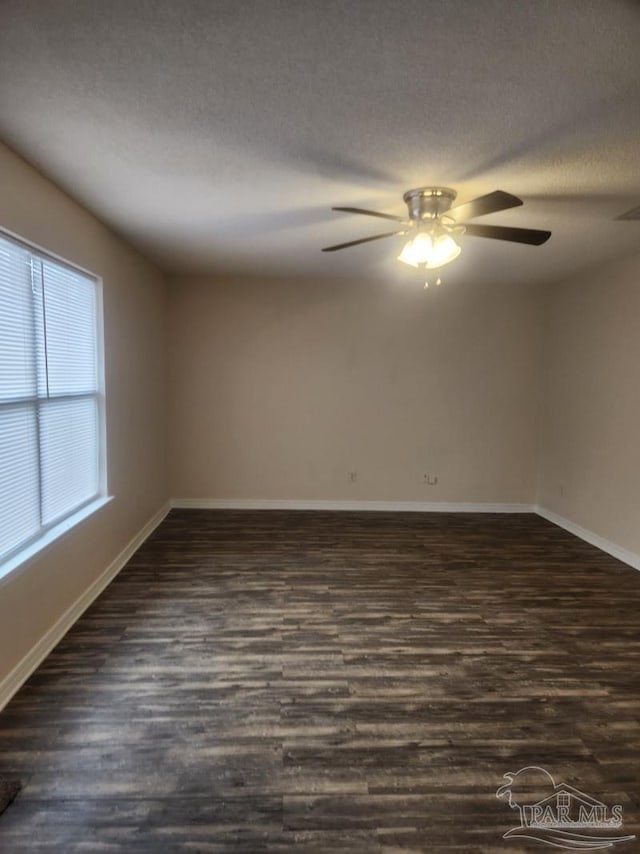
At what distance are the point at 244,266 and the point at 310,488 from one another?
2.41 meters

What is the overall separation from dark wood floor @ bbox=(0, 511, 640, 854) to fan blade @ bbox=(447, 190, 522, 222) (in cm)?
228

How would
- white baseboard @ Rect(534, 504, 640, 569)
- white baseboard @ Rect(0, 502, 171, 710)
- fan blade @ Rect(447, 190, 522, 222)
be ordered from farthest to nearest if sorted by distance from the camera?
white baseboard @ Rect(534, 504, 640, 569)
white baseboard @ Rect(0, 502, 171, 710)
fan blade @ Rect(447, 190, 522, 222)

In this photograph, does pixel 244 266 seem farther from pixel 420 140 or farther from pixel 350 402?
pixel 420 140

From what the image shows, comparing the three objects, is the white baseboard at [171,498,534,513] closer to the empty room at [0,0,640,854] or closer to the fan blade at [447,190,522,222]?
the empty room at [0,0,640,854]

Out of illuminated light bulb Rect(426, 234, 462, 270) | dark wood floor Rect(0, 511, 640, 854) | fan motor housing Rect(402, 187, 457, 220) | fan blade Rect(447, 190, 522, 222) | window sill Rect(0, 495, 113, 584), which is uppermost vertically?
fan motor housing Rect(402, 187, 457, 220)

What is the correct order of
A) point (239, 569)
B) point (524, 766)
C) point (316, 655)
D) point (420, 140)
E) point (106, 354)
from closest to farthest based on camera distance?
point (524, 766), point (420, 140), point (316, 655), point (106, 354), point (239, 569)

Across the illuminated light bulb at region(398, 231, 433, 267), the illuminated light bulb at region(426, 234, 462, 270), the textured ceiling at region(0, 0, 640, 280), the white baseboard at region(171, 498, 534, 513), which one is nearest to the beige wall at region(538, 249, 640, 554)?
the white baseboard at region(171, 498, 534, 513)

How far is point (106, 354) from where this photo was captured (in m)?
3.32

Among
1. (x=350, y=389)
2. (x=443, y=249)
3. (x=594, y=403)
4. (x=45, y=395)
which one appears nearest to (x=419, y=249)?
(x=443, y=249)

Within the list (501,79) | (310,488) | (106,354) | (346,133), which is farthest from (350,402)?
(501,79)

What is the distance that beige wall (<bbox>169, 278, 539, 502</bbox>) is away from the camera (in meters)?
4.97

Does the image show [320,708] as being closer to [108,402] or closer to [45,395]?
[45,395]

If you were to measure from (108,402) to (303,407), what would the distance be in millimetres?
2168

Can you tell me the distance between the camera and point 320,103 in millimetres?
1718
